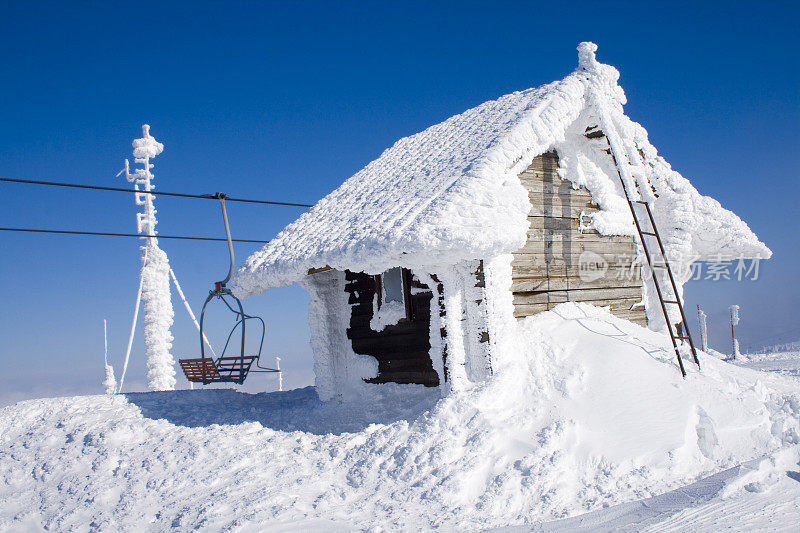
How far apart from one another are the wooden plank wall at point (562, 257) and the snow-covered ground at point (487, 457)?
527 mm

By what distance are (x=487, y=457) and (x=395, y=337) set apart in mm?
3158

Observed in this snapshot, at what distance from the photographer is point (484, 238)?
6.20 m

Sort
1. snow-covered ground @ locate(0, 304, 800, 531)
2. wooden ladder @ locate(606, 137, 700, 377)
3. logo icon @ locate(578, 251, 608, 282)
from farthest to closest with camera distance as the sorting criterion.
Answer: logo icon @ locate(578, 251, 608, 282)
wooden ladder @ locate(606, 137, 700, 377)
snow-covered ground @ locate(0, 304, 800, 531)

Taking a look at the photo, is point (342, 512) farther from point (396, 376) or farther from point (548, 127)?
point (548, 127)

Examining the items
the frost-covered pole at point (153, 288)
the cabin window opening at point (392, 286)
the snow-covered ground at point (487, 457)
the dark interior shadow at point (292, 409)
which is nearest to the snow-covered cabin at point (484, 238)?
the cabin window opening at point (392, 286)

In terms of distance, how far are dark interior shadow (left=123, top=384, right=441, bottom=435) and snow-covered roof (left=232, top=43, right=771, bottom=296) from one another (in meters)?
1.96

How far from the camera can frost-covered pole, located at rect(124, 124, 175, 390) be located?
1684 centimetres

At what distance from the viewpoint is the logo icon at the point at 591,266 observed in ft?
28.9

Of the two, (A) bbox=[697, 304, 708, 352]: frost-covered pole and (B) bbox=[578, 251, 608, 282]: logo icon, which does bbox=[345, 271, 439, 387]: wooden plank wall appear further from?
(A) bbox=[697, 304, 708, 352]: frost-covered pole

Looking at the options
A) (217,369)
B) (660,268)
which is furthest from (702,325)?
(217,369)

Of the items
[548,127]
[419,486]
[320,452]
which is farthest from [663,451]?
[548,127]

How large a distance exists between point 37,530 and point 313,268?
14.1ft

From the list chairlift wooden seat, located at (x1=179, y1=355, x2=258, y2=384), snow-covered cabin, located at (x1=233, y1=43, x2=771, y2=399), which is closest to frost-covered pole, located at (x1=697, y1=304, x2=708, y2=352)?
snow-covered cabin, located at (x1=233, y1=43, x2=771, y2=399)

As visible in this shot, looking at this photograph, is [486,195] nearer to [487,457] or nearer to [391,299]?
[391,299]
